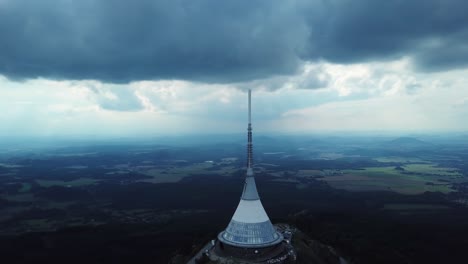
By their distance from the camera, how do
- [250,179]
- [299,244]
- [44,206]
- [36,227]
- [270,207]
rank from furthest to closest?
[44,206] → [270,207] → [36,227] → [299,244] → [250,179]

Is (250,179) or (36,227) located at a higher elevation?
(250,179)

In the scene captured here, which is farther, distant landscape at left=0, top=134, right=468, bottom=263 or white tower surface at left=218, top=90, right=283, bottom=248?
distant landscape at left=0, top=134, right=468, bottom=263

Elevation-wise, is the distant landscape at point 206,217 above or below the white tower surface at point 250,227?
below

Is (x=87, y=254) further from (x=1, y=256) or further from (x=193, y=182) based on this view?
(x=193, y=182)

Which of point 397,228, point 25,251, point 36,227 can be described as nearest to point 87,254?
point 25,251

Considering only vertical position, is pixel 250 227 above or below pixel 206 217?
above

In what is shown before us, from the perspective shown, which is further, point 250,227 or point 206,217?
point 206,217

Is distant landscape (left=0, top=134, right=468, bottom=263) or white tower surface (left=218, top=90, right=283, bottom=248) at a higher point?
white tower surface (left=218, top=90, right=283, bottom=248)

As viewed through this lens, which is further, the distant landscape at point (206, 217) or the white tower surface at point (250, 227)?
the distant landscape at point (206, 217)
